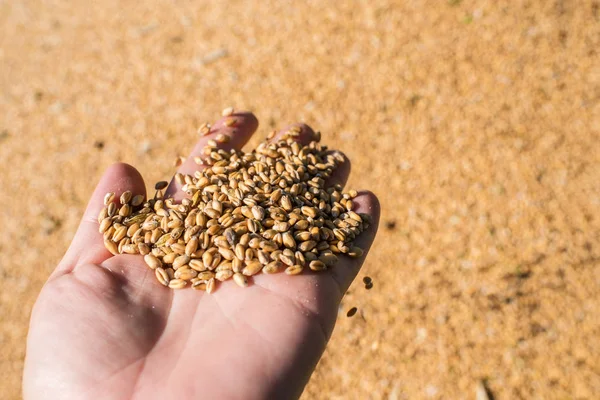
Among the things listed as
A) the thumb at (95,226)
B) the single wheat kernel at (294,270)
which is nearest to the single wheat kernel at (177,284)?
the thumb at (95,226)

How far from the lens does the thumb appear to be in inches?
98.9

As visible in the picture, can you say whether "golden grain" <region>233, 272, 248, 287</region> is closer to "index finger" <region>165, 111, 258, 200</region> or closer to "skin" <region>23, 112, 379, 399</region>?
"skin" <region>23, 112, 379, 399</region>

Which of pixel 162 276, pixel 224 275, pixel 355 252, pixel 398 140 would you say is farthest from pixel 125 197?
pixel 398 140

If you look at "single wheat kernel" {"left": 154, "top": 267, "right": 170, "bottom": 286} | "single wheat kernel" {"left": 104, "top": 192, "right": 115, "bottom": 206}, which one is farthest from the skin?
"single wheat kernel" {"left": 104, "top": 192, "right": 115, "bottom": 206}

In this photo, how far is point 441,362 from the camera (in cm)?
332

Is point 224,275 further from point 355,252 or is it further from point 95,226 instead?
point 95,226

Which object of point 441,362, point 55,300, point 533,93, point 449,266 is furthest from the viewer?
point 533,93

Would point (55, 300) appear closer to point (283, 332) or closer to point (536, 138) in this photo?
point (283, 332)

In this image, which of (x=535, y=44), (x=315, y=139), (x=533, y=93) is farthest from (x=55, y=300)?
(x=535, y=44)

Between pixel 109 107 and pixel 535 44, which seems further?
pixel 109 107

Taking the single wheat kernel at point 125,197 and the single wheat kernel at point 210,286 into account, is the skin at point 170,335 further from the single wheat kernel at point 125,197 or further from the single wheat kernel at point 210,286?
the single wheat kernel at point 125,197

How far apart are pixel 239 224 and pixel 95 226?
0.77 m

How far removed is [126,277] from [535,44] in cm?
430

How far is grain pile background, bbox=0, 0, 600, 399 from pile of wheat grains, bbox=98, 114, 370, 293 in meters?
1.25
